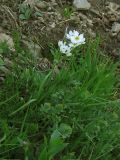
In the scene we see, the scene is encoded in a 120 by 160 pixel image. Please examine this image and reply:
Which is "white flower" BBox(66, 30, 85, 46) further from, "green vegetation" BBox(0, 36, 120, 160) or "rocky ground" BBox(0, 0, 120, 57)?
"rocky ground" BBox(0, 0, 120, 57)

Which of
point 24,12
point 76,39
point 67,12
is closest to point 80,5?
point 67,12

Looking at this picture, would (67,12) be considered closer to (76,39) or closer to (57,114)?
(76,39)

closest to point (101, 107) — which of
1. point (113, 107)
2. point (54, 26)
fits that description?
point (113, 107)

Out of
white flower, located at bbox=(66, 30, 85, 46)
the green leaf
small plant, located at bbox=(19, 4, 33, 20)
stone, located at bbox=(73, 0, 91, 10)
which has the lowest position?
the green leaf

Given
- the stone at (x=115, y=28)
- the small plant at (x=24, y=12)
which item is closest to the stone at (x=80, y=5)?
the stone at (x=115, y=28)

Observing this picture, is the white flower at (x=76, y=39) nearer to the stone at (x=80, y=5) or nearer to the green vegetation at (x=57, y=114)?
the green vegetation at (x=57, y=114)

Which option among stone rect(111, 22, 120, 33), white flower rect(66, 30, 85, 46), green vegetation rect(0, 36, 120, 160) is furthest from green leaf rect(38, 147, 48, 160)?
stone rect(111, 22, 120, 33)

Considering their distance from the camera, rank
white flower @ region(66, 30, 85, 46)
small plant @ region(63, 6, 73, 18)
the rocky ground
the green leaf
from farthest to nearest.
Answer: small plant @ region(63, 6, 73, 18), the rocky ground, white flower @ region(66, 30, 85, 46), the green leaf
